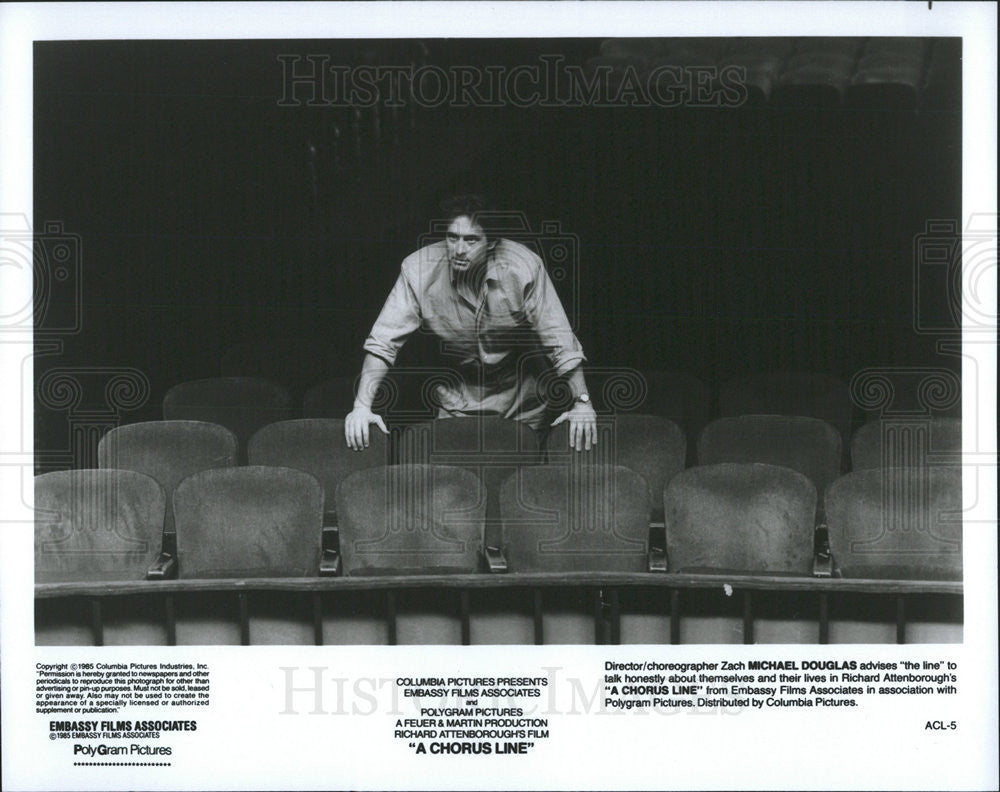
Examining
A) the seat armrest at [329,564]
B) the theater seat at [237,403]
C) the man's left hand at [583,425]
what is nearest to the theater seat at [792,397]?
the man's left hand at [583,425]

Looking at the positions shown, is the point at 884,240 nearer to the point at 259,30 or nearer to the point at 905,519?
the point at 905,519

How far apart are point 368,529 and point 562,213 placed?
1.05 meters

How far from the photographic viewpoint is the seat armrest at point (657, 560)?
12.5ft

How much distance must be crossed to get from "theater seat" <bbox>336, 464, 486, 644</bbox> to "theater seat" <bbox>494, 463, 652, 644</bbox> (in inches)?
4.1

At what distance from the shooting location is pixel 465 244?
396cm

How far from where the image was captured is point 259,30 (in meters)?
3.71

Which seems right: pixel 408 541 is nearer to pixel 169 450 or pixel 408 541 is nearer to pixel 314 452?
pixel 314 452

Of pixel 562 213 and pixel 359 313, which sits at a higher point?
pixel 562 213

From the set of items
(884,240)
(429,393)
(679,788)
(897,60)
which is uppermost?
(897,60)

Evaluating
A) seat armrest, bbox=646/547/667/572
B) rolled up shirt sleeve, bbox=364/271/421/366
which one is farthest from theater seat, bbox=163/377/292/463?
seat armrest, bbox=646/547/667/572

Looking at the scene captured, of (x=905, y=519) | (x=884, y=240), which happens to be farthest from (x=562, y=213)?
(x=905, y=519)

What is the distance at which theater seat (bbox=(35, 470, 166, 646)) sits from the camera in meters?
3.72

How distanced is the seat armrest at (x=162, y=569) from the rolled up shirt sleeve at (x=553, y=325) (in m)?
1.21

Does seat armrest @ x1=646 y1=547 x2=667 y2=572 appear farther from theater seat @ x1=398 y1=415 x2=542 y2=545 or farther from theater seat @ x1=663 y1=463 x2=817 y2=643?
theater seat @ x1=398 y1=415 x2=542 y2=545
